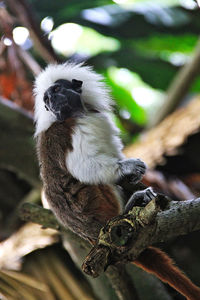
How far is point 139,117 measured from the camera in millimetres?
6633

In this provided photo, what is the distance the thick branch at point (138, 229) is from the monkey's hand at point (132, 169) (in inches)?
15.9

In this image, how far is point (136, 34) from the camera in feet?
19.2

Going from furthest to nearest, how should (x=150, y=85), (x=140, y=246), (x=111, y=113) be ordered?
(x=150, y=85), (x=111, y=113), (x=140, y=246)

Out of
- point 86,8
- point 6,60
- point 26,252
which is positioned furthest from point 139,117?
point 26,252

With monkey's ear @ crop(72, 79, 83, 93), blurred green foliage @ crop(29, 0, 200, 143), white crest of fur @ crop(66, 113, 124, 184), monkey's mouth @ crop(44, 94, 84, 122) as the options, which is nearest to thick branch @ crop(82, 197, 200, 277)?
white crest of fur @ crop(66, 113, 124, 184)

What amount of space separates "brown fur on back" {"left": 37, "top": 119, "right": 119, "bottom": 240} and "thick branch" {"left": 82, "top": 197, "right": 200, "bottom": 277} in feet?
1.68

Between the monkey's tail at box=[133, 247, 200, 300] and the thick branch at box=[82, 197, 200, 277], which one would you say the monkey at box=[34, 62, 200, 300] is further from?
the thick branch at box=[82, 197, 200, 277]

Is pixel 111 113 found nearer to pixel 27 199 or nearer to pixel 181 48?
pixel 27 199

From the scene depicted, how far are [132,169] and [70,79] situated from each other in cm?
105

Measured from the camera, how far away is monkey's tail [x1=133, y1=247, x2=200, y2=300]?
86.4 inches

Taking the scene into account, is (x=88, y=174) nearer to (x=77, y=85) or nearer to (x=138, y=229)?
(x=138, y=229)

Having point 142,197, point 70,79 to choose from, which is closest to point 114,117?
point 70,79

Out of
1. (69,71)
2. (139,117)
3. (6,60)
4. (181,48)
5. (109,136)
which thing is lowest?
(139,117)

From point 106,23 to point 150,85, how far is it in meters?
1.02
